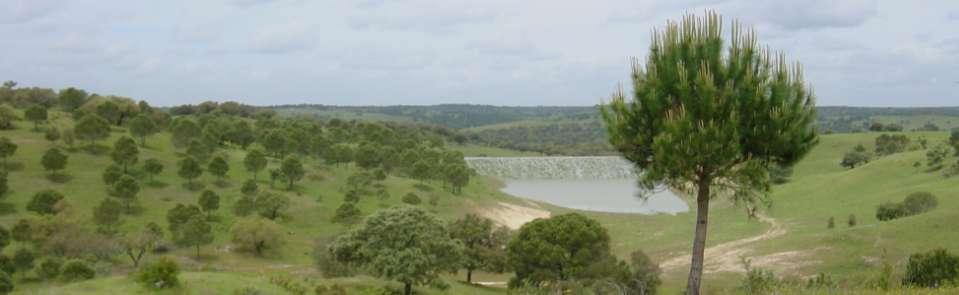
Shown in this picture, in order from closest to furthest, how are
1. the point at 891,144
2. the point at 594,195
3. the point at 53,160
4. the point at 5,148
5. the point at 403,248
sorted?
the point at 403,248 → the point at 53,160 → the point at 5,148 → the point at 891,144 → the point at 594,195

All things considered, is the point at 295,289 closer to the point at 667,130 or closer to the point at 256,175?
the point at 667,130

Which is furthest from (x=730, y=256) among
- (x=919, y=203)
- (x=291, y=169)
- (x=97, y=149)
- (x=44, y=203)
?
(x=97, y=149)

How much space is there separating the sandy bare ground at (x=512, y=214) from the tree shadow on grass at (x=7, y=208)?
40.5 meters

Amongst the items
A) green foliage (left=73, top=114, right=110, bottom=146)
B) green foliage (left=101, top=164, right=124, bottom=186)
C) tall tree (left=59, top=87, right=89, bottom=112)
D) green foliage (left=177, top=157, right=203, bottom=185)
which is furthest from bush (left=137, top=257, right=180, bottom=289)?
tall tree (left=59, top=87, right=89, bottom=112)

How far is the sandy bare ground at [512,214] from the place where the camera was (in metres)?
72.7

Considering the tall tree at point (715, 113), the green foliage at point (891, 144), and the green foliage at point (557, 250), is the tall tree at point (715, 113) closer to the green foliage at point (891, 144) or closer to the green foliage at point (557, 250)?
the green foliage at point (557, 250)

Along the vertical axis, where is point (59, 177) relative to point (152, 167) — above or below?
below

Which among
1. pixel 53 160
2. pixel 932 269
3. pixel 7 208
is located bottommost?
pixel 7 208

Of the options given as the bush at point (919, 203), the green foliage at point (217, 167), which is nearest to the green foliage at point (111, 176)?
the green foliage at point (217, 167)

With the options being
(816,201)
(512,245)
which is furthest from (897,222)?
(816,201)

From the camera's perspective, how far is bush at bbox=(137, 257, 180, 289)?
21281 mm

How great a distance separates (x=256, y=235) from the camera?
1791 inches

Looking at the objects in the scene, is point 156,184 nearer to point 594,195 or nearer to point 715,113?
point 715,113

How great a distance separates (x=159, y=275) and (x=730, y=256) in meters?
32.6
